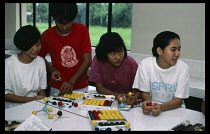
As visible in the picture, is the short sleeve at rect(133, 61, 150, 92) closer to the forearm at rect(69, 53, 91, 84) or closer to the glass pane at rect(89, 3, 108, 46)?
the forearm at rect(69, 53, 91, 84)

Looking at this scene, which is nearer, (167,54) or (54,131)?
(54,131)

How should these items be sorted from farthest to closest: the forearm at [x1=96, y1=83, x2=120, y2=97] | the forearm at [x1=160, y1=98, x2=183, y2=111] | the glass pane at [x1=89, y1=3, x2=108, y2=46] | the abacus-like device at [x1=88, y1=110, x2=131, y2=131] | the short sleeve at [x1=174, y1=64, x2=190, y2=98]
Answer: the glass pane at [x1=89, y1=3, x2=108, y2=46]
the forearm at [x1=96, y1=83, x2=120, y2=97]
the short sleeve at [x1=174, y1=64, x2=190, y2=98]
the forearm at [x1=160, y1=98, x2=183, y2=111]
the abacus-like device at [x1=88, y1=110, x2=131, y2=131]

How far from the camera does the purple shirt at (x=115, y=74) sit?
215cm

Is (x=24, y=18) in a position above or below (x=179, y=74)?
above

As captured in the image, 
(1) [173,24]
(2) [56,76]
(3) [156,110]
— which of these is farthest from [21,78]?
(1) [173,24]

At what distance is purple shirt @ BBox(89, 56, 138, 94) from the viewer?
2152 millimetres

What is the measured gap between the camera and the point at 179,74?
1918 mm

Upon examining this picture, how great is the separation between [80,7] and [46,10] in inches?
39.7

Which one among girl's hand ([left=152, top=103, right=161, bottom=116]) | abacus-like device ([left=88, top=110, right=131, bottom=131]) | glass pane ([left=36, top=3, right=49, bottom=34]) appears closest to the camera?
abacus-like device ([left=88, top=110, right=131, bottom=131])

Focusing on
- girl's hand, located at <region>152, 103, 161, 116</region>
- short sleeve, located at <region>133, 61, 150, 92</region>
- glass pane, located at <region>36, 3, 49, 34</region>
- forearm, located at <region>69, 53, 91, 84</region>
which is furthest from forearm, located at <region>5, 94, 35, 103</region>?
glass pane, located at <region>36, 3, 49, 34</region>

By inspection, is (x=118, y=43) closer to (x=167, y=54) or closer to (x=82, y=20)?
(x=167, y=54)

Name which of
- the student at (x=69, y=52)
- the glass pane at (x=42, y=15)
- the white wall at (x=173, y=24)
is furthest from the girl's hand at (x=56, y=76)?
the glass pane at (x=42, y=15)

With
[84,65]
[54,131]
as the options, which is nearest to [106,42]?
[84,65]

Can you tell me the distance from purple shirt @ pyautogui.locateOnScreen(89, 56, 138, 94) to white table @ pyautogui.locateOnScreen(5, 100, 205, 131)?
39 cm
